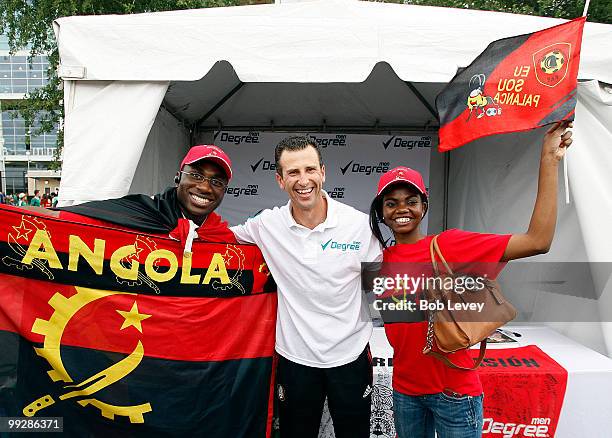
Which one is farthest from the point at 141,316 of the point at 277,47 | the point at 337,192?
the point at 337,192

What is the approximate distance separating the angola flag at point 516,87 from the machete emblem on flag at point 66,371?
1894 millimetres

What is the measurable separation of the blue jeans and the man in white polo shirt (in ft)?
0.71

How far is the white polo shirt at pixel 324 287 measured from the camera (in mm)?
1826

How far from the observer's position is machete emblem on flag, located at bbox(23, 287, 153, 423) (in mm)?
2033

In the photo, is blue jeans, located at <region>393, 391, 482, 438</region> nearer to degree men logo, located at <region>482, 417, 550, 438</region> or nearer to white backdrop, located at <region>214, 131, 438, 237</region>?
degree men logo, located at <region>482, 417, 550, 438</region>

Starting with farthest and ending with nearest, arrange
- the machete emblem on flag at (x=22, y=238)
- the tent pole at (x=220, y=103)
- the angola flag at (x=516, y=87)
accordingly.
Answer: the tent pole at (x=220, y=103), the angola flag at (x=516, y=87), the machete emblem on flag at (x=22, y=238)

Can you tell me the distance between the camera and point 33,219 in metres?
2.00

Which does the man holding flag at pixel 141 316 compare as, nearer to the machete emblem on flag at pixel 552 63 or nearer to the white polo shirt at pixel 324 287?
the white polo shirt at pixel 324 287

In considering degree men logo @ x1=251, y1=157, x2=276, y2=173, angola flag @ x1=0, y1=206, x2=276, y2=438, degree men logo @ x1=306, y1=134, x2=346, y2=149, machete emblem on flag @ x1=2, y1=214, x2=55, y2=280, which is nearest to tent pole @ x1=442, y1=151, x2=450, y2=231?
degree men logo @ x1=306, y1=134, x2=346, y2=149

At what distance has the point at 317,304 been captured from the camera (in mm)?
1830

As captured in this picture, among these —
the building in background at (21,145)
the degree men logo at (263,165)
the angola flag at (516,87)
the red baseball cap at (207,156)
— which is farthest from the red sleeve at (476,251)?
the building in background at (21,145)

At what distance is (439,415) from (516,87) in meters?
1.61

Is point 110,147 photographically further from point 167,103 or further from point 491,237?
point 491,237

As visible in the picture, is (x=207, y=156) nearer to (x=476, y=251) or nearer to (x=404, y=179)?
(x=404, y=179)
